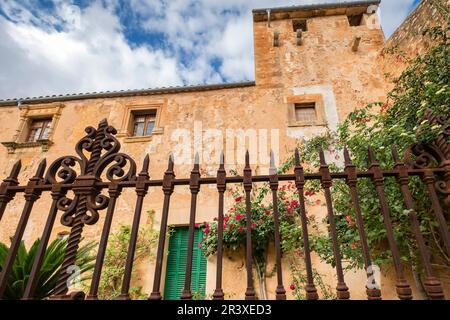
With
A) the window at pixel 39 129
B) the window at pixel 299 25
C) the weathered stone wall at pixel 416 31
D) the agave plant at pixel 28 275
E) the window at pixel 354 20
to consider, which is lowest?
the agave plant at pixel 28 275

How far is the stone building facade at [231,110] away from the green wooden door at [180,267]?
380mm

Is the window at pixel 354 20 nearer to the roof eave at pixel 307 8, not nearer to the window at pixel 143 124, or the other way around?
the roof eave at pixel 307 8

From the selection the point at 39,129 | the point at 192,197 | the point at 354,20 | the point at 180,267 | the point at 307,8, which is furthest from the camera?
the point at 354,20

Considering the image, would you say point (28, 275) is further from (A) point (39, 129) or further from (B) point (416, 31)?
(B) point (416, 31)

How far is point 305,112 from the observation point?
727 centimetres

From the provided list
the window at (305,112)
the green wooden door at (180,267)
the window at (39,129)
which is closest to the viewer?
the green wooden door at (180,267)

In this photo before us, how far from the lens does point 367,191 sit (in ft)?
11.1

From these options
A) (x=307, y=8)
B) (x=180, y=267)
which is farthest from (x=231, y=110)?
(x=307, y=8)

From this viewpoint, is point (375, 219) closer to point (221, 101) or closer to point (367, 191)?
point (367, 191)

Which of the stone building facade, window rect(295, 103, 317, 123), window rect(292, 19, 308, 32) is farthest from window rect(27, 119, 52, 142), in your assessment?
window rect(292, 19, 308, 32)

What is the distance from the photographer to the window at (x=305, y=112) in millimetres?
7145

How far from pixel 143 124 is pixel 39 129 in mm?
3309

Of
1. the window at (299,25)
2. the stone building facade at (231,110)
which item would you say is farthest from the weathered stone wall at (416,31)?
the window at (299,25)

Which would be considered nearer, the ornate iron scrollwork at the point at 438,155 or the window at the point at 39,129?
the ornate iron scrollwork at the point at 438,155
